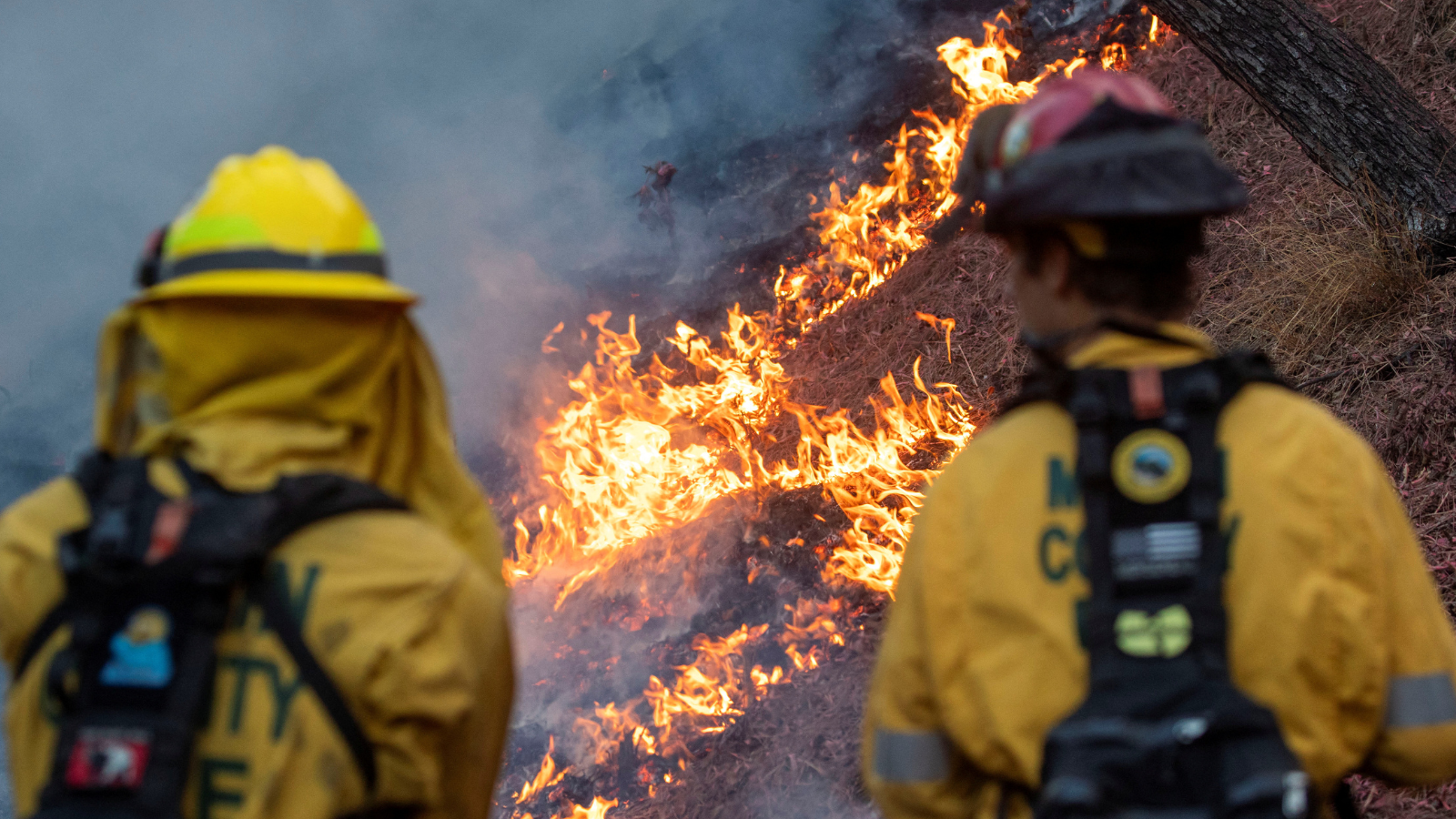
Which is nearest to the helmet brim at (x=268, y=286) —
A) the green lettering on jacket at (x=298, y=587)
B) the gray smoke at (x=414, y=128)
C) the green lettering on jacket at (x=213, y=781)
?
the green lettering on jacket at (x=298, y=587)

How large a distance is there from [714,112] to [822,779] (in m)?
5.15

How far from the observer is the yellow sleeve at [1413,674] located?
56.9 inches

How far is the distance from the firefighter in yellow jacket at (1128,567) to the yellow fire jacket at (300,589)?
673 millimetres

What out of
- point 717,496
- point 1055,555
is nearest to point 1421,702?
point 1055,555

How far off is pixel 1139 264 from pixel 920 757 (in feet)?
2.65

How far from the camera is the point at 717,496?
Answer: 18.7 ft

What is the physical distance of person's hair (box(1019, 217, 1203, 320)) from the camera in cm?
150

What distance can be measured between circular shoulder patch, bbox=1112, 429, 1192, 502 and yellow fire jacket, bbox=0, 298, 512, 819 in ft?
3.11

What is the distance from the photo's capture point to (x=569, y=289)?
7.45 m

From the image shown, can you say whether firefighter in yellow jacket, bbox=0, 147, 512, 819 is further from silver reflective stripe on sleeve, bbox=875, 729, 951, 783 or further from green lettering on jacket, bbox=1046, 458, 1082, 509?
green lettering on jacket, bbox=1046, 458, 1082, 509

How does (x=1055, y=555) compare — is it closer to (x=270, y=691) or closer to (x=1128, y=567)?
(x=1128, y=567)

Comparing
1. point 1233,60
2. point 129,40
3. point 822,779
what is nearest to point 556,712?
point 822,779

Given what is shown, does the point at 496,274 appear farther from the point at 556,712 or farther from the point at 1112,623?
the point at 1112,623

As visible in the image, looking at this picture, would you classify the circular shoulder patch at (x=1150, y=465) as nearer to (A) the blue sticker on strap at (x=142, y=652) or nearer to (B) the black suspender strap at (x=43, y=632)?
(A) the blue sticker on strap at (x=142, y=652)
